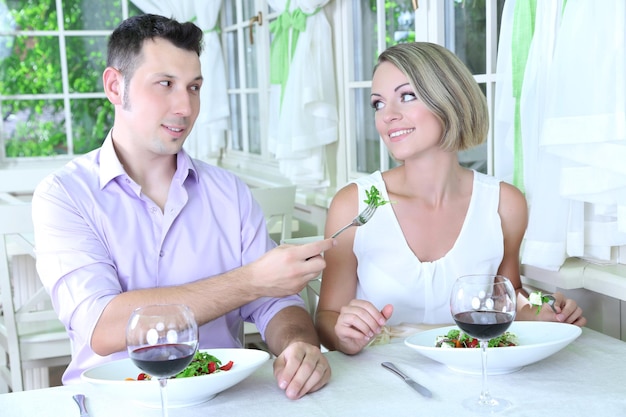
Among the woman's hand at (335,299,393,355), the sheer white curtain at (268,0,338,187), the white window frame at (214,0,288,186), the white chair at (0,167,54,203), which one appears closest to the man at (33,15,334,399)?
the woman's hand at (335,299,393,355)

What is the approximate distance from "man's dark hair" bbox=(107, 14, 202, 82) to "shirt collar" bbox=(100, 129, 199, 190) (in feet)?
0.54

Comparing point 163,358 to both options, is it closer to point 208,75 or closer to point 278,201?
point 278,201

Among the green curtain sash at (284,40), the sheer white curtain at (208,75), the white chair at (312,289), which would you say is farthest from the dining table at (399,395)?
the sheer white curtain at (208,75)

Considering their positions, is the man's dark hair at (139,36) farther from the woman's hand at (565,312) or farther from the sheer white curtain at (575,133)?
the woman's hand at (565,312)

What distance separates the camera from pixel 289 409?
3.92ft

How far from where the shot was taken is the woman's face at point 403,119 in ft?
5.95

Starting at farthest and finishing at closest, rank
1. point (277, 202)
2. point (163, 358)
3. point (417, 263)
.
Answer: point (277, 202), point (417, 263), point (163, 358)

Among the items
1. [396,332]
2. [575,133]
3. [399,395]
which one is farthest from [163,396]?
[575,133]

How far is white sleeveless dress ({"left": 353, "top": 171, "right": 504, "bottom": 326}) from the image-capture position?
1.80 meters

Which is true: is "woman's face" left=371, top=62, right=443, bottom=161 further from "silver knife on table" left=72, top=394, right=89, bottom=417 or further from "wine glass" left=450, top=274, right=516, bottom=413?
"silver knife on table" left=72, top=394, right=89, bottom=417

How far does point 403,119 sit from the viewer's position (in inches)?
71.4

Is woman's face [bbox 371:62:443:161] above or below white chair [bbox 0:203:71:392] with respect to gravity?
above

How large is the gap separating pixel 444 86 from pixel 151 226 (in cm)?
75

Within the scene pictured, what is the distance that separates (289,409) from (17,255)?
2.51 metres
